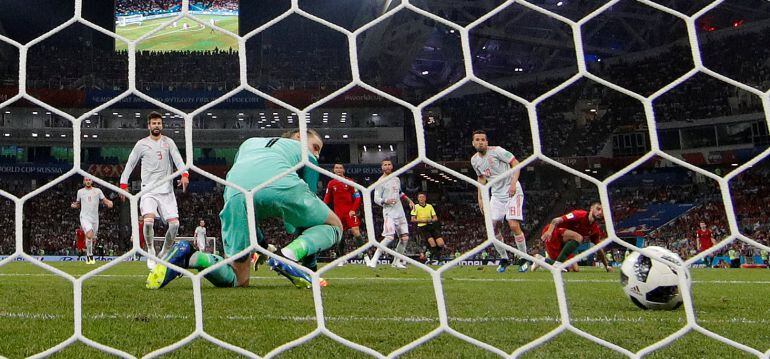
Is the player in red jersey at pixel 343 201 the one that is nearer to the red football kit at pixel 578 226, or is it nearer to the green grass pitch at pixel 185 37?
the red football kit at pixel 578 226

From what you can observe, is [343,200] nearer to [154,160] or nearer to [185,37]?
[154,160]

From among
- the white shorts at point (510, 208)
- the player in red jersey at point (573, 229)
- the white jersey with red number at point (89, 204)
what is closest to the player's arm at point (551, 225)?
the player in red jersey at point (573, 229)

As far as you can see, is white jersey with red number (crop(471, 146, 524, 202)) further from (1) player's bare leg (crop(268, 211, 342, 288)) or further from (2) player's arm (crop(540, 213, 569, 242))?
(1) player's bare leg (crop(268, 211, 342, 288))

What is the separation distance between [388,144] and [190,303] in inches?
746

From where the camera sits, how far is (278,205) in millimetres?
3156

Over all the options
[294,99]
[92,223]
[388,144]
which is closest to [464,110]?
[388,144]

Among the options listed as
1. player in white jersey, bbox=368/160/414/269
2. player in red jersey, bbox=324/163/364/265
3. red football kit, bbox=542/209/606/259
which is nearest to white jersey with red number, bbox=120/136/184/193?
player in red jersey, bbox=324/163/364/265

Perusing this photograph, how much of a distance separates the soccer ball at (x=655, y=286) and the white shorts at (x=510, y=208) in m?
3.22

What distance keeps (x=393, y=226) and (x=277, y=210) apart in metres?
4.80

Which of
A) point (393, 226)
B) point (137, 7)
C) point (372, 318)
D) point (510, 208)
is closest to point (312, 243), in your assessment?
point (372, 318)

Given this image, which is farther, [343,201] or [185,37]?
[185,37]

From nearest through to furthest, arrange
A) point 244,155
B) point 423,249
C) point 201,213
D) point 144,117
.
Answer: point 244,155, point 423,249, point 201,213, point 144,117

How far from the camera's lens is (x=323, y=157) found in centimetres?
2147

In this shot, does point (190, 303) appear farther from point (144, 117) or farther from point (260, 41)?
point (260, 41)
